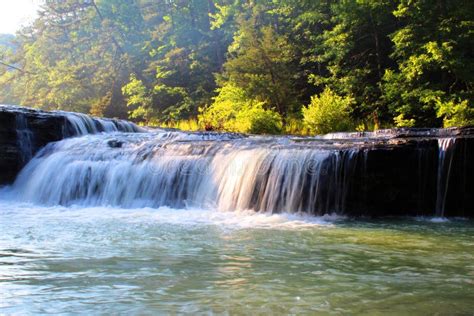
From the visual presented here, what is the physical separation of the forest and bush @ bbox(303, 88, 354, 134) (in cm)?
4

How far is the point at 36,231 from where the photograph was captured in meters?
7.14

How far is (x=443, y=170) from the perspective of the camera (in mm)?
9078

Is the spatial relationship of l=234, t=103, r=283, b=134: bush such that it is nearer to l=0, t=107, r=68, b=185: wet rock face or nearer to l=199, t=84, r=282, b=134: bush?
l=199, t=84, r=282, b=134: bush

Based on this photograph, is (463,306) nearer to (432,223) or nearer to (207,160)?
(432,223)

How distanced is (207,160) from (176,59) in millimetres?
22637

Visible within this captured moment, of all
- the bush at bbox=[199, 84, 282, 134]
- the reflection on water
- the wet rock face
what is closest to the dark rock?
the wet rock face

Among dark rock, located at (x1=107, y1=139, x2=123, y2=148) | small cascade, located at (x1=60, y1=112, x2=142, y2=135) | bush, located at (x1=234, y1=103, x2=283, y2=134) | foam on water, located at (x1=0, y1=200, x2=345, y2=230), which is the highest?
bush, located at (x1=234, y1=103, x2=283, y2=134)

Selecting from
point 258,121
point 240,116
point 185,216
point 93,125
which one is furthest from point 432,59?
point 185,216

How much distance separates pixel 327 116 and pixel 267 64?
14.2 ft

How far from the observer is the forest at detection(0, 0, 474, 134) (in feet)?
60.2

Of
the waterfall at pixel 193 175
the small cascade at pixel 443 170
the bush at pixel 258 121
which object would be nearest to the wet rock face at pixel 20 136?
the waterfall at pixel 193 175

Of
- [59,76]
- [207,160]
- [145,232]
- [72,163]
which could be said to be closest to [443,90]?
[207,160]

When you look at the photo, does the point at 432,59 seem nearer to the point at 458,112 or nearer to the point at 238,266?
the point at 458,112

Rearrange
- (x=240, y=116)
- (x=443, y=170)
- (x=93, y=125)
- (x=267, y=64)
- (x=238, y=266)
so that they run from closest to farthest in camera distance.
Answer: (x=238, y=266), (x=443, y=170), (x=93, y=125), (x=240, y=116), (x=267, y=64)
